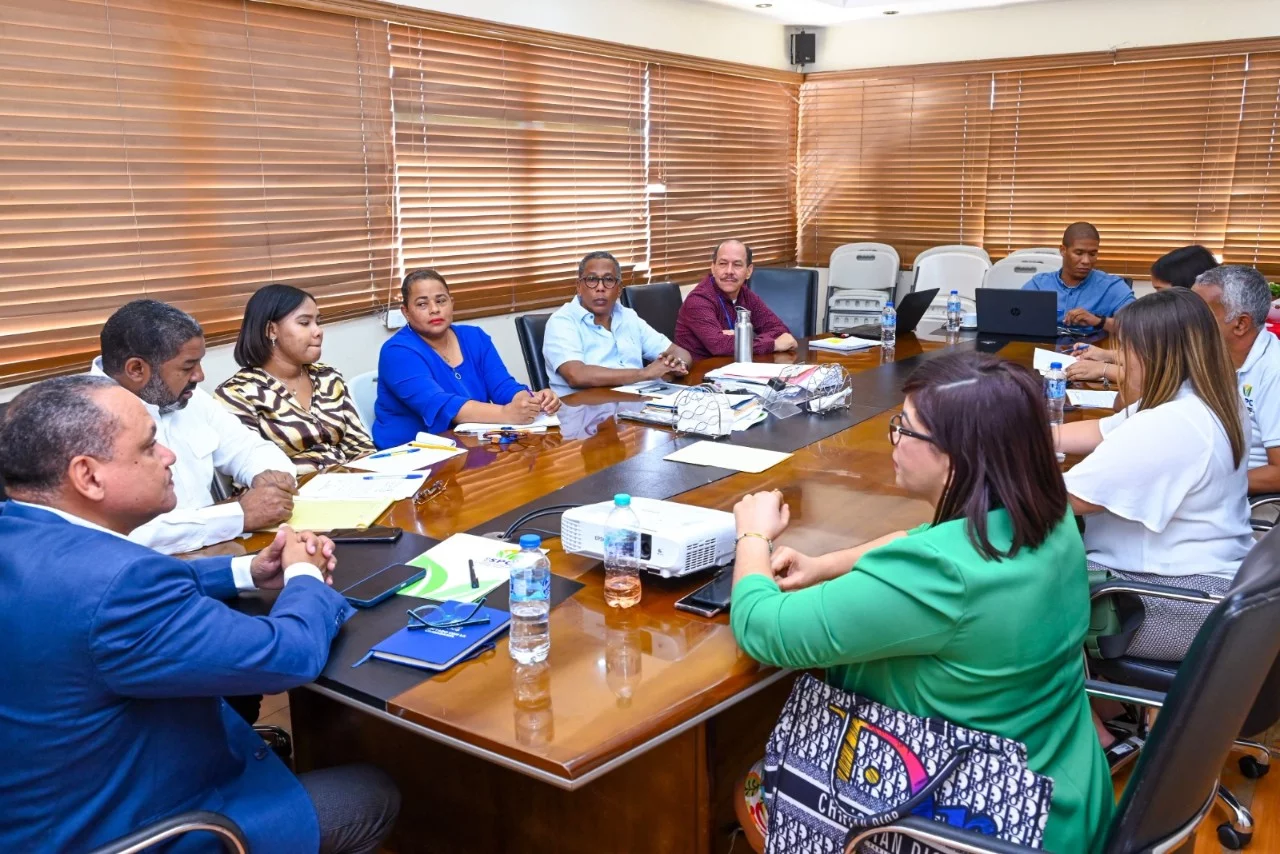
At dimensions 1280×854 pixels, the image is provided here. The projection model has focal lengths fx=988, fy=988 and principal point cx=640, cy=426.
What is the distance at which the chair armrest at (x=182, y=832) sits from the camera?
1240 millimetres

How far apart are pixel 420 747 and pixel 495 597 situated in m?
0.44

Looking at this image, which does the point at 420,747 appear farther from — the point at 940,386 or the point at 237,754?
the point at 940,386

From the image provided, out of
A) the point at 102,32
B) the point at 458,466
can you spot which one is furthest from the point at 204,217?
the point at 458,466

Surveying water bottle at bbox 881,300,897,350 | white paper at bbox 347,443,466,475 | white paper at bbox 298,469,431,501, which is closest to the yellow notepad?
white paper at bbox 298,469,431,501

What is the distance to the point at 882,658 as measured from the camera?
1340mm

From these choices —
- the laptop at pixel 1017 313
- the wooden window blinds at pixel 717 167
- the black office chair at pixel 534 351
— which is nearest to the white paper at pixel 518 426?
the black office chair at pixel 534 351

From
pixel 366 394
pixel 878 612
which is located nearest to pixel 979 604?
pixel 878 612

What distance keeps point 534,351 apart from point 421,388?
78cm

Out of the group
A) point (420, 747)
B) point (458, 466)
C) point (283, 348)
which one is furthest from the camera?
point (283, 348)

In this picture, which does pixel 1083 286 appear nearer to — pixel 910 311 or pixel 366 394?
pixel 910 311

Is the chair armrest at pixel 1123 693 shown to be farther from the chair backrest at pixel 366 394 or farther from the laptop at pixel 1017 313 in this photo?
the laptop at pixel 1017 313

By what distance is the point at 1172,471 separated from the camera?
77.7 inches

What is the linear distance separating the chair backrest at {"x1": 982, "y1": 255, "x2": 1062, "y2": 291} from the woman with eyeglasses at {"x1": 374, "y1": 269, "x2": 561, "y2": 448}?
3285mm

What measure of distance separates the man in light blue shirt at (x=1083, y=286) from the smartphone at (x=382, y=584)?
369 cm
